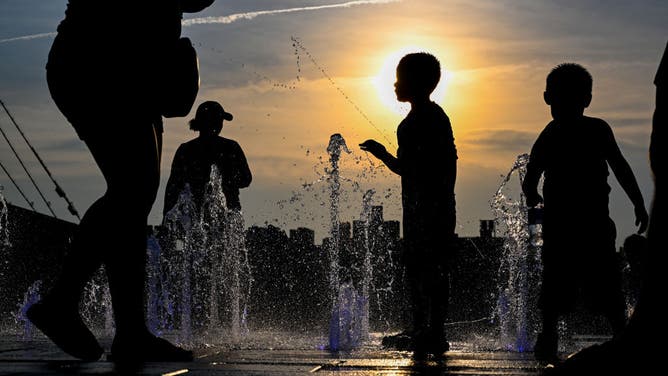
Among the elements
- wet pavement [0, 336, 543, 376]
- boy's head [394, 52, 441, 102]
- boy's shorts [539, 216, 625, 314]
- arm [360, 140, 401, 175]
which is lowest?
wet pavement [0, 336, 543, 376]

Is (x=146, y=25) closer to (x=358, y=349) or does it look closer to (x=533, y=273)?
(x=358, y=349)

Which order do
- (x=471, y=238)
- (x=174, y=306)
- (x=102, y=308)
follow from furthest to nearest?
(x=471, y=238), (x=102, y=308), (x=174, y=306)

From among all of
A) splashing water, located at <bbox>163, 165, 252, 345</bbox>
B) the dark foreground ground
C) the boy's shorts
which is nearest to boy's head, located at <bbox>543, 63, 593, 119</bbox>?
the boy's shorts

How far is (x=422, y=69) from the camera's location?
A: 708 centimetres

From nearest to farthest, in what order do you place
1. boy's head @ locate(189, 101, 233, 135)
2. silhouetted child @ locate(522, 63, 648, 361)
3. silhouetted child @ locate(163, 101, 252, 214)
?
silhouetted child @ locate(522, 63, 648, 361)
silhouetted child @ locate(163, 101, 252, 214)
boy's head @ locate(189, 101, 233, 135)

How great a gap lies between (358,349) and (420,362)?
1.33 m

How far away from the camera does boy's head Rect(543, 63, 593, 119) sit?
6328 mm

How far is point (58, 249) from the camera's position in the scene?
15.8 metres

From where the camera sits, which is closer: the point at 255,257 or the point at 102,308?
the point at 255,257

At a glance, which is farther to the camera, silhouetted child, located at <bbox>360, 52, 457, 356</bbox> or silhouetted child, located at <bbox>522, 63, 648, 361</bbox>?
silhouetted child, located at <bbox>360, 52, 457, 356</bbox>

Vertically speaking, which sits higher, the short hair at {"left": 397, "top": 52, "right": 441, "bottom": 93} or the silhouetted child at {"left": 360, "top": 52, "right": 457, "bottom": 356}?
the short hair at {"left": 397, "top": 52, "right": 441, "bottom": 93}

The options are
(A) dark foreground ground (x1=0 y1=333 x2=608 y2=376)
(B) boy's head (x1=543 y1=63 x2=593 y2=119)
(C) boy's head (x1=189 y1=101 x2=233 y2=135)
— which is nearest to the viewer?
(A) dark foreground ground (x1=0 y1=333 x2=608 y2=376)

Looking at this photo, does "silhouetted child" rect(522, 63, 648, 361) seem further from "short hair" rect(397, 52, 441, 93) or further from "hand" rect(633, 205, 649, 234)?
"short hair" rect(397, 52, 441, 93)

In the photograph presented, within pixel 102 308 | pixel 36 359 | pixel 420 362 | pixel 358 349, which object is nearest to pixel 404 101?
pixel 358 349
